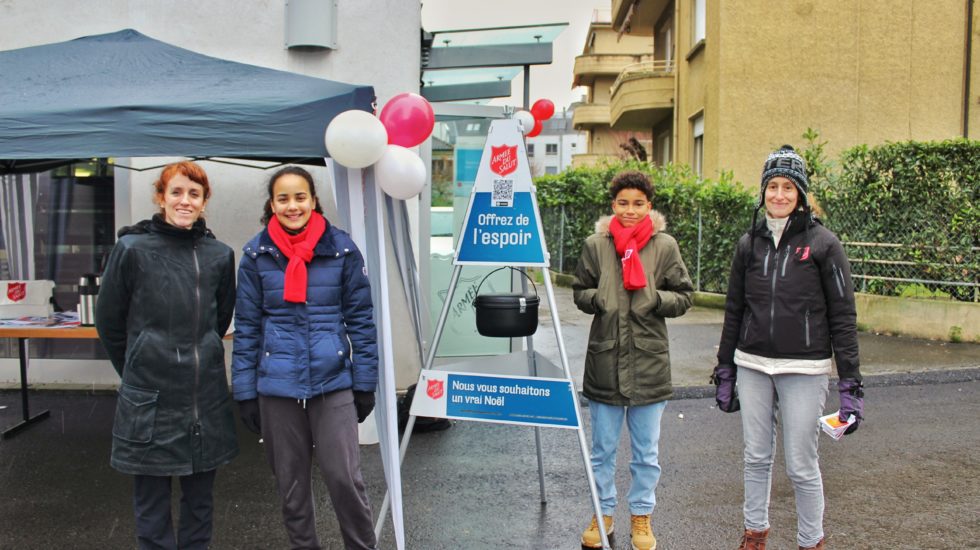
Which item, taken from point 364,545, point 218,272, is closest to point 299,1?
point 218,272

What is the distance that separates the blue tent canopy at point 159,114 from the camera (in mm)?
3814

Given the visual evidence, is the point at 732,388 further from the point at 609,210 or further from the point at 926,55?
the point at 926,55

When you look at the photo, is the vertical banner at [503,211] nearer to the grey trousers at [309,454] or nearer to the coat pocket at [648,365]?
the coat pocket at [648,365]

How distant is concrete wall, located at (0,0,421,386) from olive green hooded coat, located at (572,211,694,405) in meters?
2.86

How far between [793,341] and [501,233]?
140 centimetres

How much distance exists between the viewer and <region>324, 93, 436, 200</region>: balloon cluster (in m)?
3.41

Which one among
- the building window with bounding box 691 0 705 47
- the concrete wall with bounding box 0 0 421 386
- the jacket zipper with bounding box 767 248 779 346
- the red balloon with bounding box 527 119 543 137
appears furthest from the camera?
the building window with bounding box 691 0 705 47

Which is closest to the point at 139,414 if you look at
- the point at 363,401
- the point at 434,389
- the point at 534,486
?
the point at 363,401

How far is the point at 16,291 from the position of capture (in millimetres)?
5520

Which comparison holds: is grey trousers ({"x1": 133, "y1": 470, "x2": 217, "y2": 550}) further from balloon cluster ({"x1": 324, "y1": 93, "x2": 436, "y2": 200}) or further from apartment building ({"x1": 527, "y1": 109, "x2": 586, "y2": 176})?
apartment building ({"x1": 527, "y1": 109, "x2": 586, "y2": 176})

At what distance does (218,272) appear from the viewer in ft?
10.7

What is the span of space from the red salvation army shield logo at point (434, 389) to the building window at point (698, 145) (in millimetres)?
12822

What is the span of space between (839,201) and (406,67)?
6100mm

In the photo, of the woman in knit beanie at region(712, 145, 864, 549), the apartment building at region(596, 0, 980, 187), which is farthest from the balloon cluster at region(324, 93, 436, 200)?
the apartment building at region(596, 0, 980, 187)
